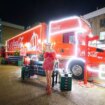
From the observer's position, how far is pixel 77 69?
952 cm

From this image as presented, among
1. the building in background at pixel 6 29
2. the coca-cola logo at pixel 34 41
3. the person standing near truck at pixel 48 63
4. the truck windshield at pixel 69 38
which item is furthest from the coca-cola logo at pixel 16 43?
the building in background at pixel 6 29

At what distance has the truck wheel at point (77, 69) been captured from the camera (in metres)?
9.37

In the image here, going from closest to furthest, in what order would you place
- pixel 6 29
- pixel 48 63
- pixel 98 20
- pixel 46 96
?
pixel 46 96 < pixel 48 63 < pixel 98 20 < pixel 6 29

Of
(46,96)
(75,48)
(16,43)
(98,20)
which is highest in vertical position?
(98,20)

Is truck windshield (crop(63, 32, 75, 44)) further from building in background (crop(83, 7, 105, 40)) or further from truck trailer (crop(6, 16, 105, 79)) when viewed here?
building in background (crop(83, 7, 105, 40))

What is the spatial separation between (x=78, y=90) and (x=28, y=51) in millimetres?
7534

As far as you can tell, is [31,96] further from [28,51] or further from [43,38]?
[28,51]

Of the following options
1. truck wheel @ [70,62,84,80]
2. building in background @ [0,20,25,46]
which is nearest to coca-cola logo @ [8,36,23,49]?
truck wheel @ [70,62,84,80]

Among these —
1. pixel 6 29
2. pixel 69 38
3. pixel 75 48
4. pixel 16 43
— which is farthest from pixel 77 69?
pixel 6 29

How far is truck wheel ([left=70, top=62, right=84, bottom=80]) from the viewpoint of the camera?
30.7 feet

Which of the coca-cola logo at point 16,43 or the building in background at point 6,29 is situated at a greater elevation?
the building in background at point 6,29

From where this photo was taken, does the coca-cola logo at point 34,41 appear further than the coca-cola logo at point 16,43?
No

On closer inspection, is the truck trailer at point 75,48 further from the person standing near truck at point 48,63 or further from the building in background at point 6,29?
the building in background at point 6,29

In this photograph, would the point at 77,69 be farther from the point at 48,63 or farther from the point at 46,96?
the point at 46,96
